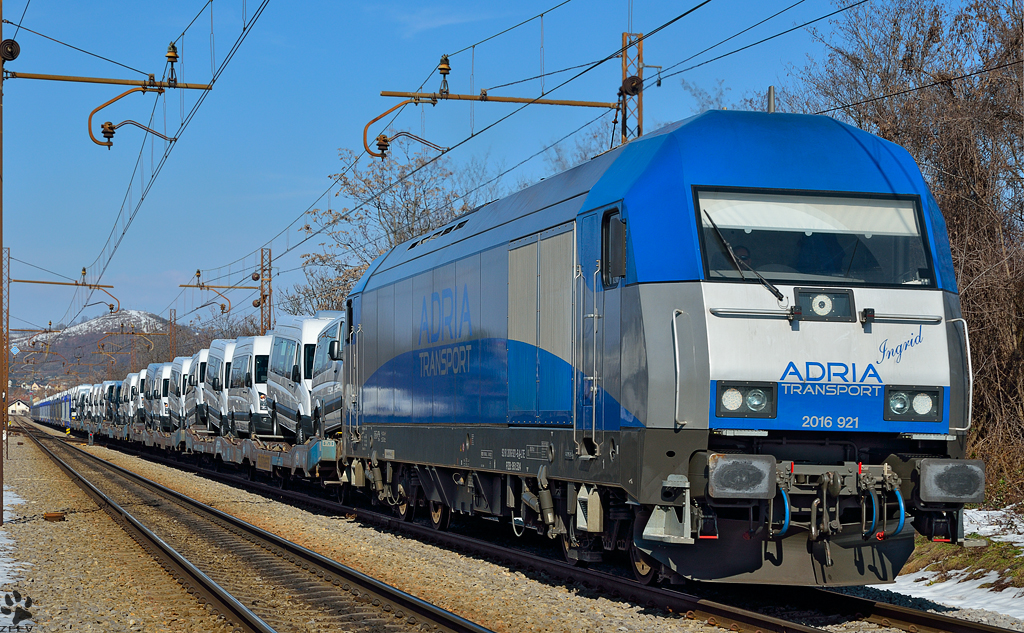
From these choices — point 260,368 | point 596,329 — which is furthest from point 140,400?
point 596,329

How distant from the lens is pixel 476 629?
847 cm

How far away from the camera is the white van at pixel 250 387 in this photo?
1119 inches

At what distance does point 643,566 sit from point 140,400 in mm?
46533

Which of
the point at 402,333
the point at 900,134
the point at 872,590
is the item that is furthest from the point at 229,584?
the point at 900,134

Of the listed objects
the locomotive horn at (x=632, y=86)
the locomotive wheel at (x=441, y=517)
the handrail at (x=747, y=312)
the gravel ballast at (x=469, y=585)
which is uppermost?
the locomotive horn at (x=632, y=86)

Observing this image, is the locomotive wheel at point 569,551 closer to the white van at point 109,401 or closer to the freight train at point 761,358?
the freight train at point 761,358

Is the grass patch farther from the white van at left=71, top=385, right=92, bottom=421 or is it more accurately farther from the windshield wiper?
the white van at left=71, top=385, right=92, bottom=421

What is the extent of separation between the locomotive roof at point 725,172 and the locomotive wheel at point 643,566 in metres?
2.67

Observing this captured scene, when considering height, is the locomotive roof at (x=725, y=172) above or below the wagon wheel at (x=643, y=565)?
above

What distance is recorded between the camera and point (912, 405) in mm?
8938

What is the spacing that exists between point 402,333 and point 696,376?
27.2 ft

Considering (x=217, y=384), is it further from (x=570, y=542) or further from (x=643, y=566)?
(x=643, y=566)

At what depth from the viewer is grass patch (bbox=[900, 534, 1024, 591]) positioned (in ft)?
33.8

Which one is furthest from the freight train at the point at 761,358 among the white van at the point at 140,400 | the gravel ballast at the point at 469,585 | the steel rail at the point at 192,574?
the white van at the point at 140,400
